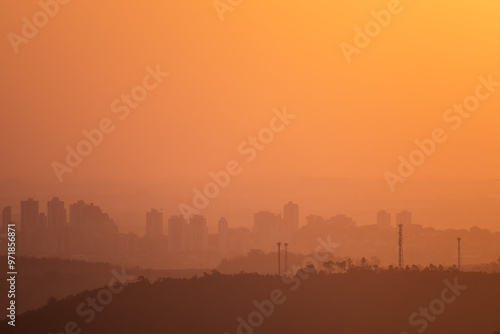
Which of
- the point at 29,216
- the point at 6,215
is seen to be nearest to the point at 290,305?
the point at 6,215

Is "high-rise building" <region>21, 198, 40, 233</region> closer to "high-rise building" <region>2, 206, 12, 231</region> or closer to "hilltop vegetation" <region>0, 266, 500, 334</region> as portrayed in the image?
"high-rise building" <region>2, 206, 12, 231</region>

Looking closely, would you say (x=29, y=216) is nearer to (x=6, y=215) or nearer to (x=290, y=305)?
(x=6, y=215)

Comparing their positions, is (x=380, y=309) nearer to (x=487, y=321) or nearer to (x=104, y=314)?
(x=487, y=321)

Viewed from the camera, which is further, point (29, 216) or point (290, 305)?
point (29, 216)

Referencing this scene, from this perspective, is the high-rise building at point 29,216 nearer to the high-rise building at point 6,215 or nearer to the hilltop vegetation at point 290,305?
the high-rise building at point 6,215

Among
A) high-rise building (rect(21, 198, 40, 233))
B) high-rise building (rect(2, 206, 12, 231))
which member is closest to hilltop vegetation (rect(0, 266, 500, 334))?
high-rise building (rect(2, 206, 12, 231))

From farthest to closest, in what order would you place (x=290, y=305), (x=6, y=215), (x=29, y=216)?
(x=29, y=216) < (x=6, y=215) < (x=290, y=305)

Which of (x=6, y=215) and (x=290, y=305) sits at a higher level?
(x=6, y=215)

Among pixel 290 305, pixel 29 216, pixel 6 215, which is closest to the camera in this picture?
pixel 290 305

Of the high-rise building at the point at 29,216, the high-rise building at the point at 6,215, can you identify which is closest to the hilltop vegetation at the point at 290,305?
the high-rise building at the point at 6,215
